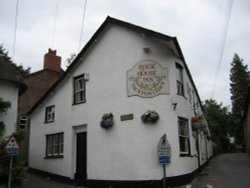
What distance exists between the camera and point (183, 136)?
499 inches

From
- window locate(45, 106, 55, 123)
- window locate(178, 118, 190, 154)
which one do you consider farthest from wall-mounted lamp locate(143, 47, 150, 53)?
window locate(45, 106, 55, 123)

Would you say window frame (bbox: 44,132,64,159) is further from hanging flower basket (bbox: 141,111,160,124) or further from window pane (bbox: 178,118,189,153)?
window pane (bbox: 178,118,189,153)

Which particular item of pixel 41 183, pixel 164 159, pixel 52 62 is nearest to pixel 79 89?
pixel 41 183

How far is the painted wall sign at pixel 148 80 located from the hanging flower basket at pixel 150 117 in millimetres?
897

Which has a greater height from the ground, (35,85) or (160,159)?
(35,85)

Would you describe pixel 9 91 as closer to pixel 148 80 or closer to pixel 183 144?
pixel 148 80

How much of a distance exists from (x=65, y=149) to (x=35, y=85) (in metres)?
12.3

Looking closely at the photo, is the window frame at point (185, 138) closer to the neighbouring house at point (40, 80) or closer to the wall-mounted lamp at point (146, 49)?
the wall-mounted lamp at point (146, 49)

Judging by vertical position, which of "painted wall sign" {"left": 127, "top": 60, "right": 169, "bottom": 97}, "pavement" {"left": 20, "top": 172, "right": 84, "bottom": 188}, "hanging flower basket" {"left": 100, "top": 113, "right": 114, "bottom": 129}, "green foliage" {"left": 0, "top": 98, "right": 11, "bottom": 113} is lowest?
"pavement" {"left": 20, "top": 172, "right": 84, "bottom": 188}

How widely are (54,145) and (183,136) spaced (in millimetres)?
7639

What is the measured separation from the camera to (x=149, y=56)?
12.6m

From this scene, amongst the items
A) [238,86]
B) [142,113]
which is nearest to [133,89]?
[142,113]

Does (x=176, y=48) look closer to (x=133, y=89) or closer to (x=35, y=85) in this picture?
(x=133, y=89)

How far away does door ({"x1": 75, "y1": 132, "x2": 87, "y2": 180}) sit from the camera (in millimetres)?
13547
